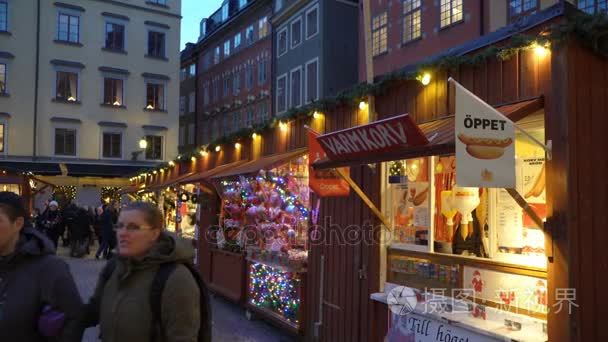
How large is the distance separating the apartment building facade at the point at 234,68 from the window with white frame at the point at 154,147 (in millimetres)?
4559

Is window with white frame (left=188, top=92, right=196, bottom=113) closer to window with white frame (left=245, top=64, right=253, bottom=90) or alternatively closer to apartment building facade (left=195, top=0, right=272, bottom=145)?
apartment building facade (left=195, top=0, right=272, bottom=145)

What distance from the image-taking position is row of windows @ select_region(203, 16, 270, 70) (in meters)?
33.0

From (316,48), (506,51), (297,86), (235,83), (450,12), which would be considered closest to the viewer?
(506,51)

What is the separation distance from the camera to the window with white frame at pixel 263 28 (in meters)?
32.3

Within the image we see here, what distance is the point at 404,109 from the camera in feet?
20.7

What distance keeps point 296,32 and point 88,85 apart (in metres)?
12.7

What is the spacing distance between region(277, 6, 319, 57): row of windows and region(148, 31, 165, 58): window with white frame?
8.77 m

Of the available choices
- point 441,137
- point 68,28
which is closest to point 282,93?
point 68,28

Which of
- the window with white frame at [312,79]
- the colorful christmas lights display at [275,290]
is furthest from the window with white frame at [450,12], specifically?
the colorful christmas lights display at [275,290]

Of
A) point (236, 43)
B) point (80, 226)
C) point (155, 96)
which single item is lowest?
point (80, 226)

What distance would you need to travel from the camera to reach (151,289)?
9.12 ft

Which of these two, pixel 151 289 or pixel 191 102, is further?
pixel 191 102

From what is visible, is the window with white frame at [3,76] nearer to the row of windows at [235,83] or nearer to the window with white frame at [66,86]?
the window with white frame at [66,86]

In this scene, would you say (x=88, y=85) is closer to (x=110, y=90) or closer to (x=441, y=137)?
(x=110, y=90)
